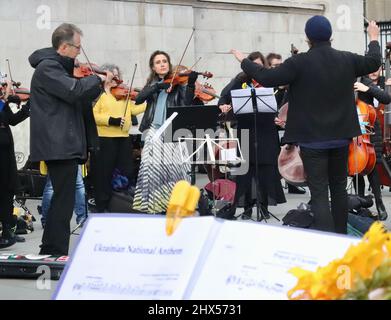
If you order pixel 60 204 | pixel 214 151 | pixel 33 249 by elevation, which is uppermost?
pixel 60 204

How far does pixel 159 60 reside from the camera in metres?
9.88

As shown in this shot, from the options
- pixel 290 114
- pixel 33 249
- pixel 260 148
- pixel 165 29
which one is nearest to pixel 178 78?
pixel 260 148

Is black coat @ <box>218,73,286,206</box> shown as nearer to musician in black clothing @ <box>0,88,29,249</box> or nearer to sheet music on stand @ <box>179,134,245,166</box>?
sheet music on stand @ <box>179,134,245,166</box>

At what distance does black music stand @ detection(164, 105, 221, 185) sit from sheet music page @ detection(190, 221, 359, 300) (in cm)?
706

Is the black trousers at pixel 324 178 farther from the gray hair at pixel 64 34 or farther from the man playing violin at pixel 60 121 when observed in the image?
the gray hair at pixel 64 34

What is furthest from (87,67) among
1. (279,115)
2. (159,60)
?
(279,115)

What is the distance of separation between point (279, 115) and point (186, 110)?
1.50 meters

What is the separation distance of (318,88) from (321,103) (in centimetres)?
12

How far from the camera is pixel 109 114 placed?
10188mm

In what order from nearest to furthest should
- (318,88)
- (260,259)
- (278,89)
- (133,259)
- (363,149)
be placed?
1. (260,259)
2. (133,259)
3. (318,88)
4. (363,149)
5. (278,89)

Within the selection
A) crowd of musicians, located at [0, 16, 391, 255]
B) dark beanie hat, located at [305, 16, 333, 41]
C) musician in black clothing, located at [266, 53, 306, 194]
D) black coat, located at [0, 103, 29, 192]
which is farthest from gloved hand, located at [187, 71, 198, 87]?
dark beanie hat, located at [305, 16, 333, 41]

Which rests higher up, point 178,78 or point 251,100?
point 178,78

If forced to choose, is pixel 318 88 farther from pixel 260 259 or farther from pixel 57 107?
pixel 260 259
